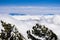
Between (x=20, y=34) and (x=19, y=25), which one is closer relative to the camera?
(x=20, y=34)

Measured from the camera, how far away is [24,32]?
1284 cm

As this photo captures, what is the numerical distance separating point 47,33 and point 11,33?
5.29ft

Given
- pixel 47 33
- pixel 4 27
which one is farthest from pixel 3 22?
pixel 47 33

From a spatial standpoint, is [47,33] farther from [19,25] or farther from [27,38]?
[19,25]

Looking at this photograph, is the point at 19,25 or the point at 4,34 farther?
the point at 19,25

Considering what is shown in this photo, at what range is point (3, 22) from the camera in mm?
12867

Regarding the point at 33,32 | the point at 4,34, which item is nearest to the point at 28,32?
the point at 33,32

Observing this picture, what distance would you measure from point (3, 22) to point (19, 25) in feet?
3.30

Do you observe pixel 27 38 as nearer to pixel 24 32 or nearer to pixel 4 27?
pixel 24 32

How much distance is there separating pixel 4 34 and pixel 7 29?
298 millimetres

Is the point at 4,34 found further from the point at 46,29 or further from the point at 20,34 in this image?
the point at 46,29

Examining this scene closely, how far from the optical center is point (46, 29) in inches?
489

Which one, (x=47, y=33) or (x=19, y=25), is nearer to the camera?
(x=47, y=33)

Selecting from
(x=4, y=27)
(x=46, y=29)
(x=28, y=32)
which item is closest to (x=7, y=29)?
(x=4, y=27)
